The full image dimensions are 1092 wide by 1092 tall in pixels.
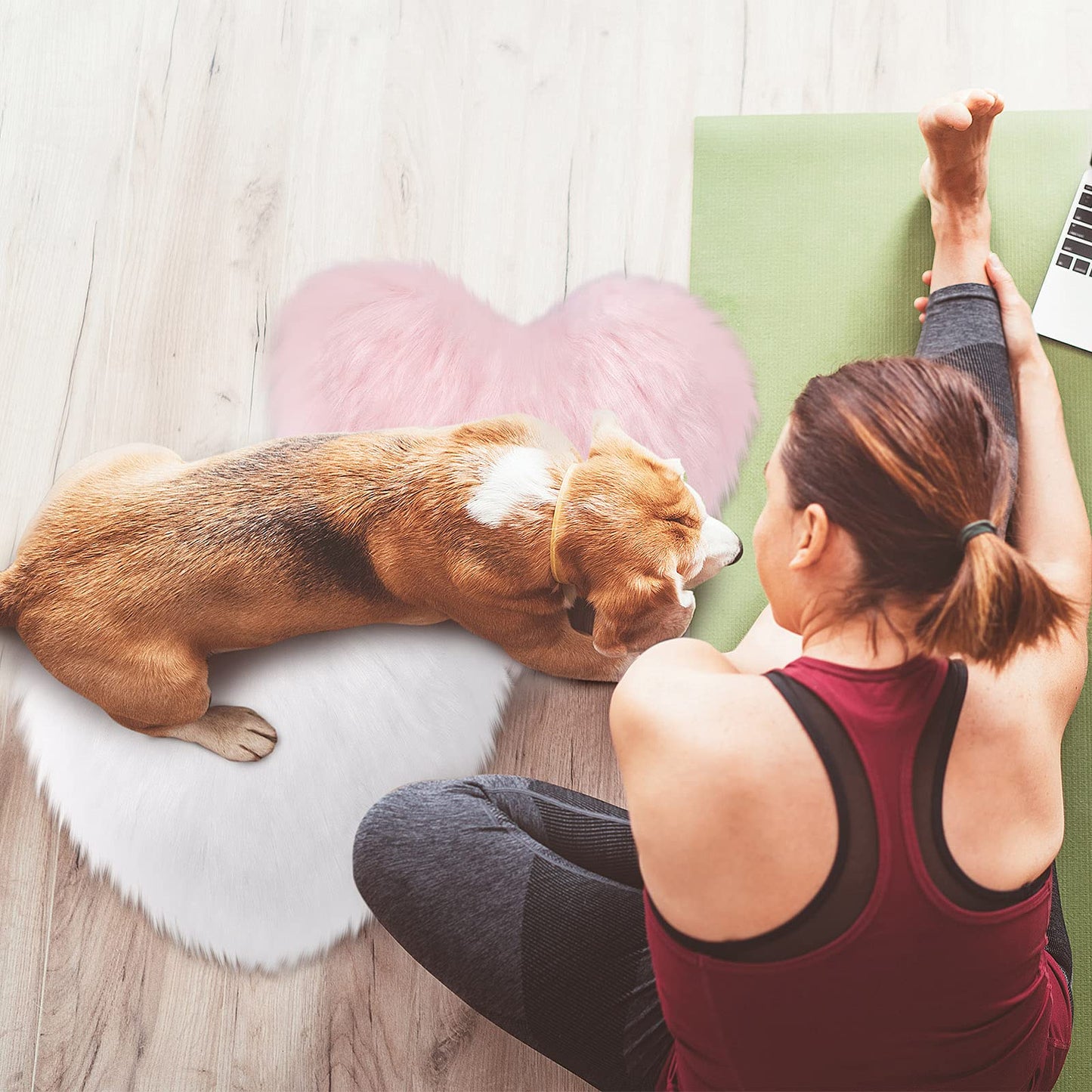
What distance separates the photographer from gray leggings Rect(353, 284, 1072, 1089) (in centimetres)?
111

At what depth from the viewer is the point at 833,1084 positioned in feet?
2.78

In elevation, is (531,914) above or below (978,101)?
below

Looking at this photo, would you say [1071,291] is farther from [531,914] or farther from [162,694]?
[162,694]

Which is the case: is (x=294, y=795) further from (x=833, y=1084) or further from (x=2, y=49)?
(x=2, y=49)

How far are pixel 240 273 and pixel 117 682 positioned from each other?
0.80m

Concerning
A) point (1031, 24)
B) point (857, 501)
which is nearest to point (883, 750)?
point (857, 501)

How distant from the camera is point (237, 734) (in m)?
1.47

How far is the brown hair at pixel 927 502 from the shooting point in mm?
753

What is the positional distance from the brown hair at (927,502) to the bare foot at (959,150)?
0.75 meters

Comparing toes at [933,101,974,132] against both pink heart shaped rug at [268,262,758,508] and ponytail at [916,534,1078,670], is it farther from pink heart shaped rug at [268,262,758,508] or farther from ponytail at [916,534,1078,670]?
ponytail at [916,534,1078,670]

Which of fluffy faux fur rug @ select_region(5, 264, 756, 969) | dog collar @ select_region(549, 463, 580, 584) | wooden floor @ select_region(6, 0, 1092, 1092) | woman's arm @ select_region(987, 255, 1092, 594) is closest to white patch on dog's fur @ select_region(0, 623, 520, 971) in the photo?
fluffy faux fur rug @ select_region(5, 264, 756, 969)

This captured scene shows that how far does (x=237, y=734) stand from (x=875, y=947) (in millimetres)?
1063

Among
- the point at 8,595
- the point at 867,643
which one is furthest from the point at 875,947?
the point at 8,595

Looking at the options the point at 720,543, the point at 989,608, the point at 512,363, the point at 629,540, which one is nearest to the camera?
the point at 989,608
